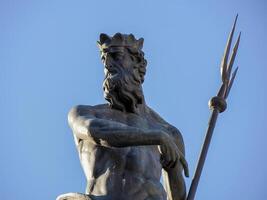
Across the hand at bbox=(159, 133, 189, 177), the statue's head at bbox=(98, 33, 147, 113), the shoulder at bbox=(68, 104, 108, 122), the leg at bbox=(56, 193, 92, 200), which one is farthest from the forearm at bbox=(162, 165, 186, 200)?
the leg at bbox=(56, 193, 92, 200)

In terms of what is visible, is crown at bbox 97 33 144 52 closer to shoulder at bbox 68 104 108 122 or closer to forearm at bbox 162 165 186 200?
shoulder at bbox 68 104 108 122

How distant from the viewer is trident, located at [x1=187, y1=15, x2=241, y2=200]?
15078 mm

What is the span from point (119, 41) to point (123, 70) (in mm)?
401

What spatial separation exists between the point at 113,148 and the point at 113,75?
1078 mm

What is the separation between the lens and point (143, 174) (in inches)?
566

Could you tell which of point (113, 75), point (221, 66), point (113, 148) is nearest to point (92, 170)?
point (113, 148)

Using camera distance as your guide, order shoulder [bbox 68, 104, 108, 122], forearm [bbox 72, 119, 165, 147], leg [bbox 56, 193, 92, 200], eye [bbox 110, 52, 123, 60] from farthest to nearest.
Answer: eye [bbox 110, 52, 123, 60] → shoulder [bbox 68, 104, 108, 122] → forearm [bbox 72, 119, 165, 147] → leg [bbox 56, 193, 92, 200]

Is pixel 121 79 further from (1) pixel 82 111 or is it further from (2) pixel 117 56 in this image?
(1) pixel 82 111

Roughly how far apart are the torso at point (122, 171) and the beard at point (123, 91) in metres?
0.33

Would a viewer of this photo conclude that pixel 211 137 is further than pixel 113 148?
Yes

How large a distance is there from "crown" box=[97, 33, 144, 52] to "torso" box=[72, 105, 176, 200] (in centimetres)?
98

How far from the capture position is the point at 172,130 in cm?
1538

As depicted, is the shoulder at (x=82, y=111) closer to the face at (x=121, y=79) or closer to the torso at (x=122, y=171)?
the torso at (x=122, y=171)

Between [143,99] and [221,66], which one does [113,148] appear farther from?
[221,66]
